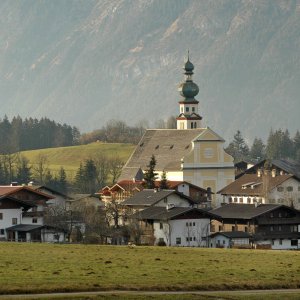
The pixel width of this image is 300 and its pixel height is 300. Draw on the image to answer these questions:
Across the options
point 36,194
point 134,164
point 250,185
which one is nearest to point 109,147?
point 134,164

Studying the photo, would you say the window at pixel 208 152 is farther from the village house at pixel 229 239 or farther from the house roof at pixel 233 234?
the village house at pixel 229 239

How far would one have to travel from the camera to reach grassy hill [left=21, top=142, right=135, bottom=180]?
17562 cm

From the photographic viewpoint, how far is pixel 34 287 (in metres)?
42.7

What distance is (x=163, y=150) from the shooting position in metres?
138

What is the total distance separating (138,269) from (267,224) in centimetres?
4327

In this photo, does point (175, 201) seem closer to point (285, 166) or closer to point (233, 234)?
point (233, 234)

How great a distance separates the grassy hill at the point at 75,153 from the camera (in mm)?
175625

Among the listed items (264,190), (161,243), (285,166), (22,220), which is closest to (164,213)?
(161,243)

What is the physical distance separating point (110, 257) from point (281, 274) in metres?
7.69

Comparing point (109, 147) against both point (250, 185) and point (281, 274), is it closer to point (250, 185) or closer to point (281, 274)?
point (250, 185)

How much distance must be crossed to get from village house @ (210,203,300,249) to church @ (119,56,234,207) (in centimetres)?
3319

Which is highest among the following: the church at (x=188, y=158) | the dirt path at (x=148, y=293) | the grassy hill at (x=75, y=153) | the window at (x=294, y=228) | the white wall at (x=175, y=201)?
the grassy hill at (x=75, y=153)

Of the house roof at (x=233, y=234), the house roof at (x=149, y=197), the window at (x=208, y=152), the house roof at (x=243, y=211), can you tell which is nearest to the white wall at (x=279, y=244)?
the house roof at (x=233, y=234)

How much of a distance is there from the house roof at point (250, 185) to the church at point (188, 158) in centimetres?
339
